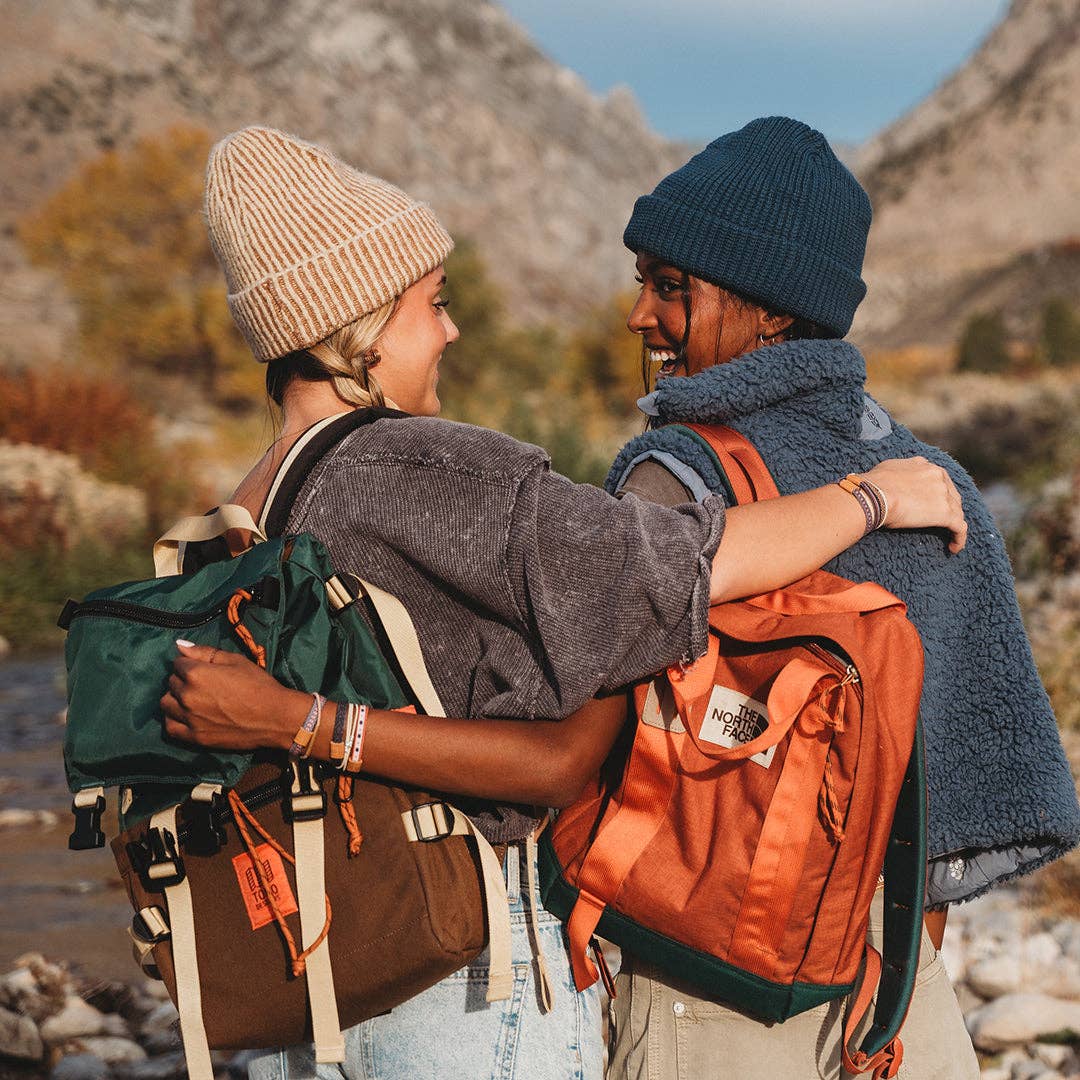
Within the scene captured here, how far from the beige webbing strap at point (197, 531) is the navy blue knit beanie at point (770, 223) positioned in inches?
29.5

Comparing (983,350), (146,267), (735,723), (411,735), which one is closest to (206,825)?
(411,735)

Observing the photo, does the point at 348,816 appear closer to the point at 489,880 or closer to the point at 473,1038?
the point at 489,880

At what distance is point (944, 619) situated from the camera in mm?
1699

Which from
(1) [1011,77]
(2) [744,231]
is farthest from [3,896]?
(1) [1011,77]

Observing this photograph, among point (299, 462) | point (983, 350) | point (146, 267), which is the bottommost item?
point (299, 462)

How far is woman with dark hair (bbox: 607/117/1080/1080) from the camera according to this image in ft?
5.48

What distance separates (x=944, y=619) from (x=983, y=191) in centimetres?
6737

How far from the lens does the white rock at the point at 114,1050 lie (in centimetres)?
347

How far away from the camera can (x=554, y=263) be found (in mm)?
39938

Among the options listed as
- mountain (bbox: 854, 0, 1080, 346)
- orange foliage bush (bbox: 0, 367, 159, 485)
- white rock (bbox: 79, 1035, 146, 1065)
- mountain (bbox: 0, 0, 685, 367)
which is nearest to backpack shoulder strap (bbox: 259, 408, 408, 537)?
white rock (bbox: 79, 1035, 146, 1065)

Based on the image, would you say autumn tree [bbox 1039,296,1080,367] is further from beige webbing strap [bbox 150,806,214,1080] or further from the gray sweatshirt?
beige webbing strap [bbox 150,806,214,1080]

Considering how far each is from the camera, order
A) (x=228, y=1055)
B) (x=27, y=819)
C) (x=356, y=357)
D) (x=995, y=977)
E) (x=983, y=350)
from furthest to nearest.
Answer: (x=983, y=350), (x=27, y=819), (x=995, y=977), (x=228, y=1055), (x=356, y=357)

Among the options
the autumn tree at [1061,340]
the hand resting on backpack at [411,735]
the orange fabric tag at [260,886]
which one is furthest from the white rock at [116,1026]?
the autumn tree at [1061,340]

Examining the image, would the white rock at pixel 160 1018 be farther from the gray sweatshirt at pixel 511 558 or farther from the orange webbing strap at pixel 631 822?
the gray sweatshirt at pixel 511 558
